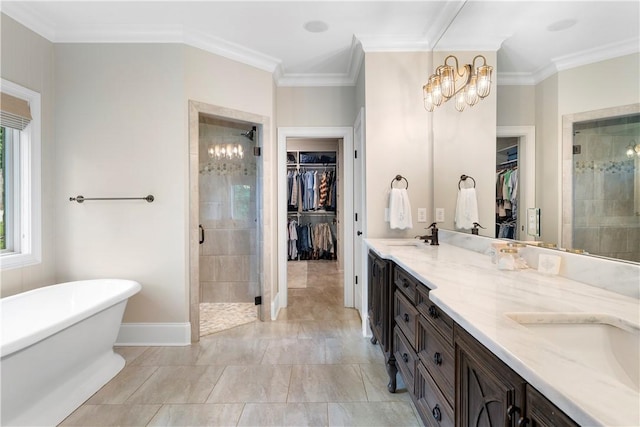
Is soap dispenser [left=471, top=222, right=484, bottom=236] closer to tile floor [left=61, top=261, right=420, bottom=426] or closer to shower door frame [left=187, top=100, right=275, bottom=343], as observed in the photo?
tile floor [left=61, top=261, right=420, bottom=426]

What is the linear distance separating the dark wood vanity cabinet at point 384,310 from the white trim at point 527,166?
79cm

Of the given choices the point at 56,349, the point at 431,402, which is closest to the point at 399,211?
the point at 431,402

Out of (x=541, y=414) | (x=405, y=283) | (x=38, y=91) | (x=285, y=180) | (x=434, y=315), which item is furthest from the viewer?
(x=285, y=180)

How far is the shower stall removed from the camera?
3.45 m

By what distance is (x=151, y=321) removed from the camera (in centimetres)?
257

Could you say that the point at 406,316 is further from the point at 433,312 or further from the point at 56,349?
the point at 56,349

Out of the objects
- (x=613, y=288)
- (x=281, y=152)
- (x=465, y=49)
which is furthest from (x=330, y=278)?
(x=613, y=288)

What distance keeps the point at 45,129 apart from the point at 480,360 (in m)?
3.38

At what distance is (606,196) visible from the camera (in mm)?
1079

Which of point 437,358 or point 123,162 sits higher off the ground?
point 123,162

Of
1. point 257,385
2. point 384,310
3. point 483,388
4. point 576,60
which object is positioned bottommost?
point 257,385

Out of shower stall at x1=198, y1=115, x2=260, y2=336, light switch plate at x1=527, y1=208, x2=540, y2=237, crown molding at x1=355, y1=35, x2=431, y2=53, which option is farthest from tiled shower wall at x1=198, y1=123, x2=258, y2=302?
light switch plate at x1=527, y1=208, x2=540, y2=237

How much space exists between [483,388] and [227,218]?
3.17m

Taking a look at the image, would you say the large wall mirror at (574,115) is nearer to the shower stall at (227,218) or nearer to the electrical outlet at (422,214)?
the electrical outlet at (422,214)
